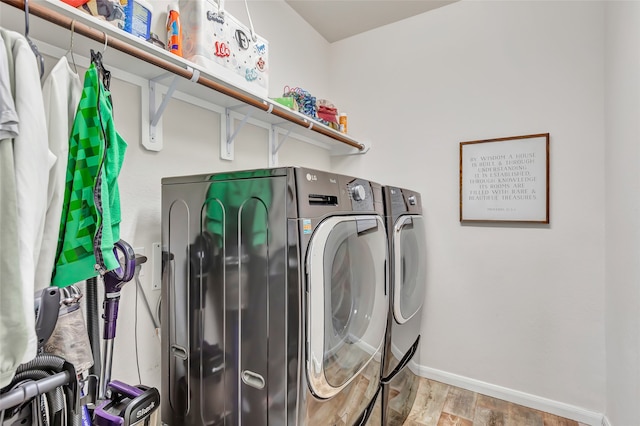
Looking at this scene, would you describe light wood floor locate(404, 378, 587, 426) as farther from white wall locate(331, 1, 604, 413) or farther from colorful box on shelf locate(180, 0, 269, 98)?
colorful box on shelf locate(180, 0, 269, 98)

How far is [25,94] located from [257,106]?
3.36 feet

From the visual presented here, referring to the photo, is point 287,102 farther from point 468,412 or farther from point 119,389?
point 468,412

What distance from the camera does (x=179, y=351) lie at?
4.23ft

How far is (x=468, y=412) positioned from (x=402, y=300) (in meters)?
0.95

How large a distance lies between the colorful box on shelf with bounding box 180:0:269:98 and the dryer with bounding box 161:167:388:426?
0.57 metres

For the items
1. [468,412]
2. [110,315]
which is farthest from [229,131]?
[468,412]

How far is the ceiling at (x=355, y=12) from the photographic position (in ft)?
7.67

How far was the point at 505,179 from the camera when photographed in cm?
215

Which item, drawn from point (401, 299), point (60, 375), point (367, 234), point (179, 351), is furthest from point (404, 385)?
point (60, 375)

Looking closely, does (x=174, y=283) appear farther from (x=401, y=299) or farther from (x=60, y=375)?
(x=401, y=299)

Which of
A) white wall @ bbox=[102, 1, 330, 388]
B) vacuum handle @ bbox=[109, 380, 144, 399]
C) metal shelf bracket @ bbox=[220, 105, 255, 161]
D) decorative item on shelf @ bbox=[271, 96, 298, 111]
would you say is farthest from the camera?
decorative item on shelf @ bbox=[271, 96, 298, 111]

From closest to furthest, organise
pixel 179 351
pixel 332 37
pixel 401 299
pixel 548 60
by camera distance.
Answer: pixel 179 351
pixel 401 299
pixel 548 60
pixel 332 37

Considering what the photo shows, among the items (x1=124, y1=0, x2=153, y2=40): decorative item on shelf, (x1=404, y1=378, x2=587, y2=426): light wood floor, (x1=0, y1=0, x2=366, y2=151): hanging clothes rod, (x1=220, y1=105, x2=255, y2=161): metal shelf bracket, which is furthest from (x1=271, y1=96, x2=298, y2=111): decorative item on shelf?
(x1=404, y1=378, x2=587, y2=426): light wood floor

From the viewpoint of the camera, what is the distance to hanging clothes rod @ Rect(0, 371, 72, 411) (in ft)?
Result: 2.05
